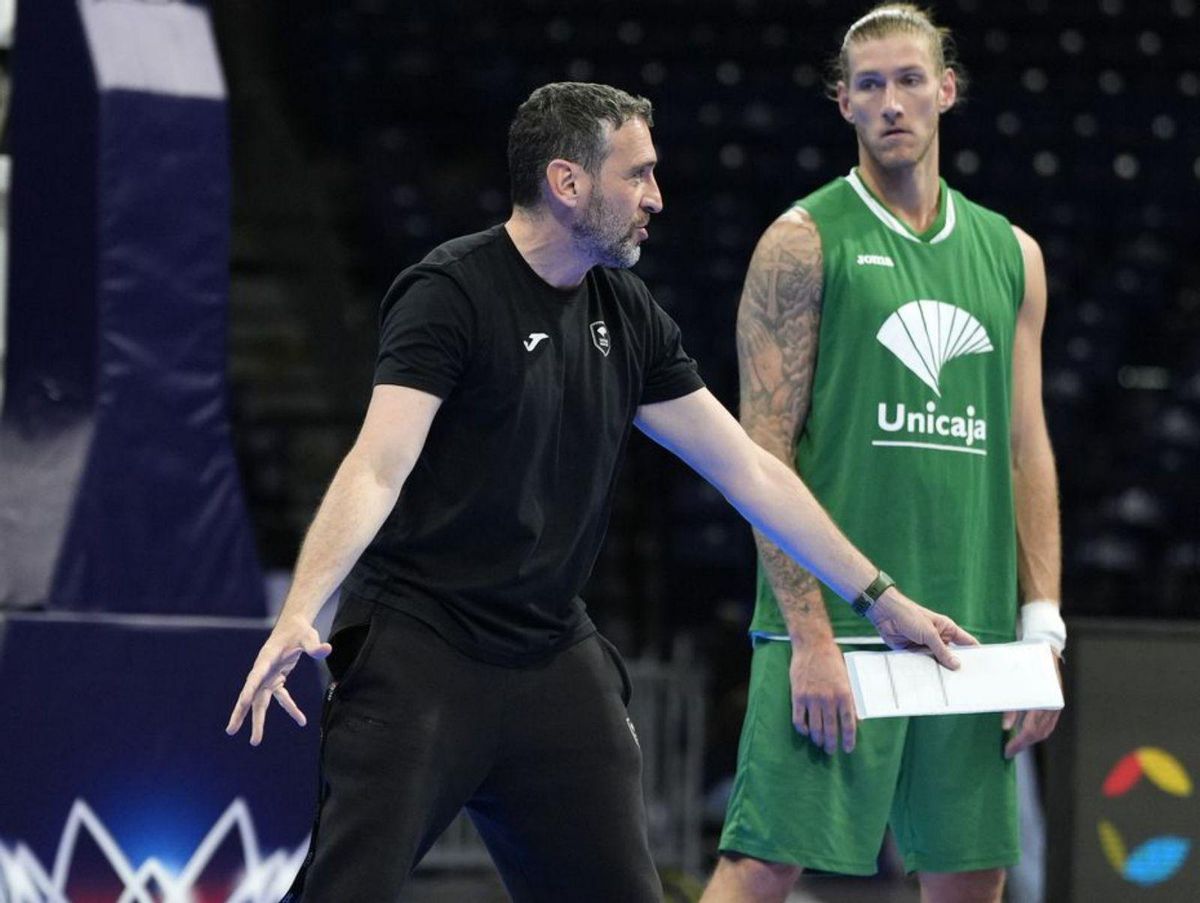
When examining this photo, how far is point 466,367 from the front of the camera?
305 cm

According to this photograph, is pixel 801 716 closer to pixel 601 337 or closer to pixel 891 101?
pixel 601 337

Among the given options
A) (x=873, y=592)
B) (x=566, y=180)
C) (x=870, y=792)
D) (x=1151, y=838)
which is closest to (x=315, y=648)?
(x=566, y=180)

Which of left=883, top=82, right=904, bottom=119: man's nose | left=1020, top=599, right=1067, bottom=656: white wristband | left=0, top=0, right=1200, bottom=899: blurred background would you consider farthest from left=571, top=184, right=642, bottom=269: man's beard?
left=0, top=0, right=1200, bottom=899: blurred background

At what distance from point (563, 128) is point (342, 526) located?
816 mm

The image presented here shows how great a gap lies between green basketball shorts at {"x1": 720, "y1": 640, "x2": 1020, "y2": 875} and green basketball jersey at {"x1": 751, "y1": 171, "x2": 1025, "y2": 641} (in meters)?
0.20

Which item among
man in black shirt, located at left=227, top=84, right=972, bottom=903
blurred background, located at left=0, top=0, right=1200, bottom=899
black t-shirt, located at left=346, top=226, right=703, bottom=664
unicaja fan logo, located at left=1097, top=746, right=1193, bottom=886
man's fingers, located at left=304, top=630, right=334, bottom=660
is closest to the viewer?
man's fingers, located at left=304, top=630, right=334, bottom=660

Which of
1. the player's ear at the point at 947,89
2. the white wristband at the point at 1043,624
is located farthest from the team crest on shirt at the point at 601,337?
the white wristband at the point at 1043,624

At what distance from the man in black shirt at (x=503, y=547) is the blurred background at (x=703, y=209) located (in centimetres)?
604

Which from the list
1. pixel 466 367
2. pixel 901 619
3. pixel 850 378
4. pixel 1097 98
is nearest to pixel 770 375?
pixel 850 378

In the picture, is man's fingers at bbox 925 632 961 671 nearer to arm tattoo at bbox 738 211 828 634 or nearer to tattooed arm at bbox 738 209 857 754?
tattooed arm at bbox 738 209 857 754

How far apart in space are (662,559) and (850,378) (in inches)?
303

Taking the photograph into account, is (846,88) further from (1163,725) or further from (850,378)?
Answer: (1163,725)

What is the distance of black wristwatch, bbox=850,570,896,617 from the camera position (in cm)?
341

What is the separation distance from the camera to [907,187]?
12.7 ft
